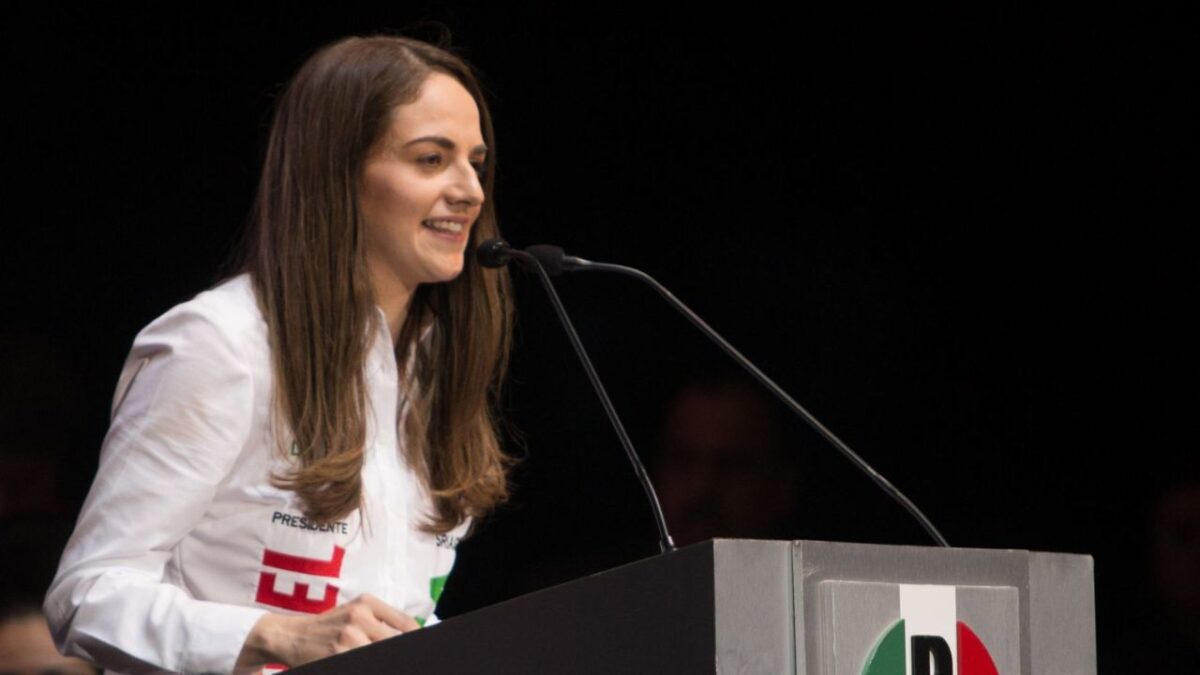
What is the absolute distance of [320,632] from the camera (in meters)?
1.76

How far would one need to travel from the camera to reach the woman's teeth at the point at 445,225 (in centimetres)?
233

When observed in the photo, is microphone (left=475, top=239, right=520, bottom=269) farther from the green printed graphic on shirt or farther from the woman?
the green printed graphic on shirt

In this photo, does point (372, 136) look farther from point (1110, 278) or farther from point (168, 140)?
point (1110, 278)

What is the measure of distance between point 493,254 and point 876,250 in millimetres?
1682

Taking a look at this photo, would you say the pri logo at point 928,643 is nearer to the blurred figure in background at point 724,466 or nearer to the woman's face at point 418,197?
the woman's face at point 418,197

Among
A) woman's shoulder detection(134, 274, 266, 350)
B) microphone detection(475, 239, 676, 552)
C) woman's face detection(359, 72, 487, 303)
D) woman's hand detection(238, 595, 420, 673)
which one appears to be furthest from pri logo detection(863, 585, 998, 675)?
woman's face detection(359, 72, 487, 303)

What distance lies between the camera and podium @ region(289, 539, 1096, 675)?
3.72 feet

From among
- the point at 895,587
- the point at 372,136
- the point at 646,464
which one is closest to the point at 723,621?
the point at 895,587

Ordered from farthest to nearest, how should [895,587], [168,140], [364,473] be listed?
[168,140] → [364,473] → [895,587]

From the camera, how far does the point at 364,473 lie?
225 cm

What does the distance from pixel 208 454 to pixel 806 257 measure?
73.7 inches

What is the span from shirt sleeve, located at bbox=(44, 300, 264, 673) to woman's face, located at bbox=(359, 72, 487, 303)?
303 mm

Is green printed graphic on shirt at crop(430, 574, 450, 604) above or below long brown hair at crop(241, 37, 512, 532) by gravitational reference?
below

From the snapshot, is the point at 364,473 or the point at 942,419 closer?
the point at 364,473
